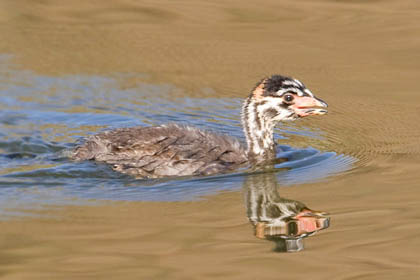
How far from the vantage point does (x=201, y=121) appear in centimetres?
1261

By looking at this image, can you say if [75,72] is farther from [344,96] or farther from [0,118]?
[344,96]

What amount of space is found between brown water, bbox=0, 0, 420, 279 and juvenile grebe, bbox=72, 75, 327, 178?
335 mm

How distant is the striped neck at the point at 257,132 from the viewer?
1098 centimetres

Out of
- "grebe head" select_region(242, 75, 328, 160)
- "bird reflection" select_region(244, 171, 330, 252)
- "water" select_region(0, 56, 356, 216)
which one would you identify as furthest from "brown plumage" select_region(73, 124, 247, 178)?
"bird reflection" select_region(244, 171, 330, 252)

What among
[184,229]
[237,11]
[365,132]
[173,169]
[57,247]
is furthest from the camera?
[237,11]

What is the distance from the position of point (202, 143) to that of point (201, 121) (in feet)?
6.69

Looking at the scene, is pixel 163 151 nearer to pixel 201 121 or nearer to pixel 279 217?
pixel 279 217

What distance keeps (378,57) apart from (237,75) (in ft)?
7.93

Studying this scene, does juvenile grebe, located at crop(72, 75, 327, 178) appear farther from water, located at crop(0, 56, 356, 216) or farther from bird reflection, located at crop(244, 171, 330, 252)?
Answer: bird reflection, located at crop(244, 171, 330, 252)

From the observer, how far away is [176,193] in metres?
9.40

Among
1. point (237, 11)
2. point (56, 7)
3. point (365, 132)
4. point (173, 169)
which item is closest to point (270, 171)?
point (173, 169)

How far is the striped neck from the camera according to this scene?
36.0 ft

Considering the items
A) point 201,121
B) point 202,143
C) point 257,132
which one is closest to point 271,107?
point 257,132

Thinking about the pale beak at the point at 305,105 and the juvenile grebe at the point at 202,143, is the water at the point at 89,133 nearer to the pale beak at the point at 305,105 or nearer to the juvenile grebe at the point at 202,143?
the juvenile grebe at the point at 202,143
